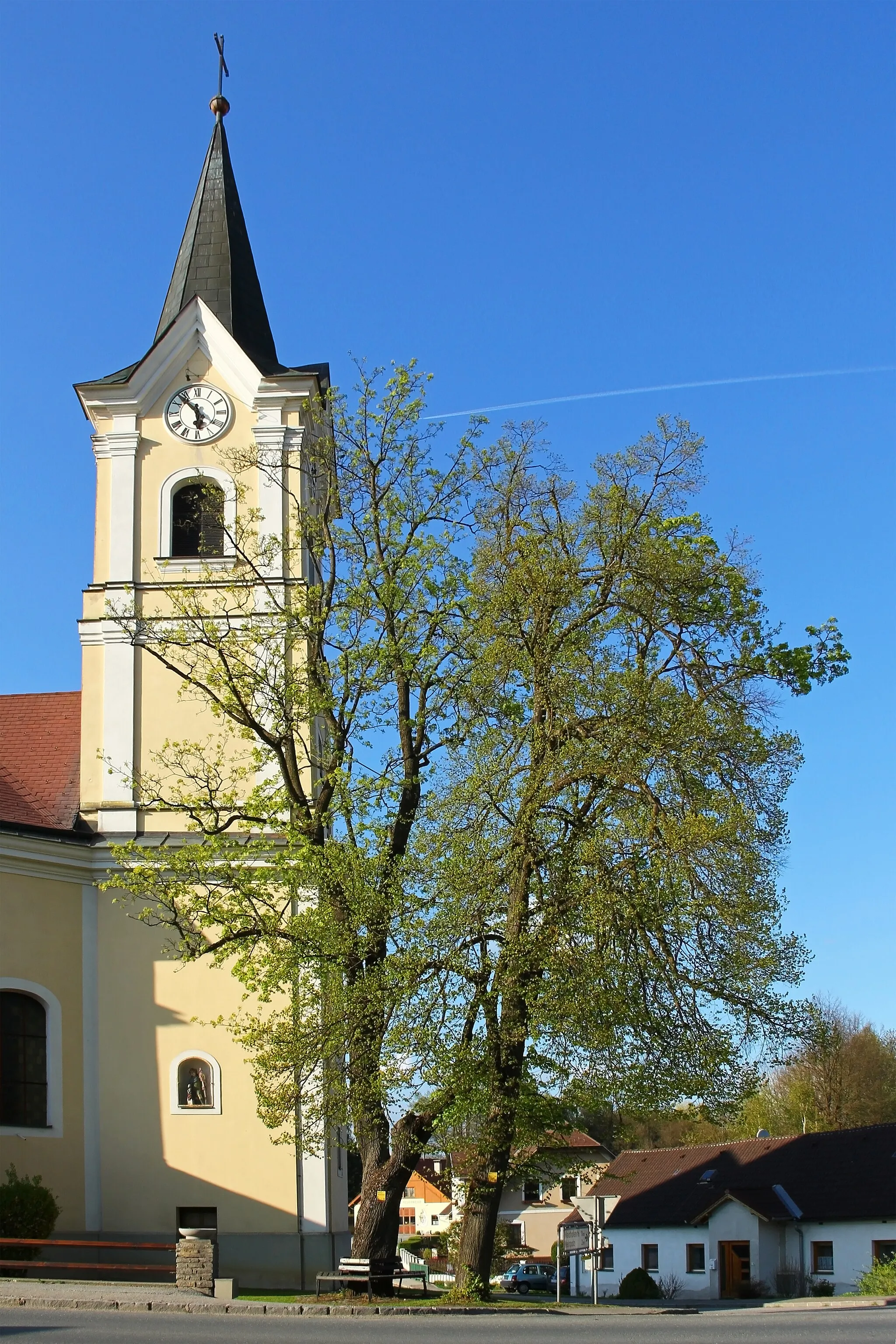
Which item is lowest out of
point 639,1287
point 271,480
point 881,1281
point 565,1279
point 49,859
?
point 565,1279

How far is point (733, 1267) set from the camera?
1641 inches

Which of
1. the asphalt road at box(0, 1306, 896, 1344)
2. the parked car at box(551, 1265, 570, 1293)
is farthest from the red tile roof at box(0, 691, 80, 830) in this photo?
the parked car at box(551, 1265, 570, 1293)

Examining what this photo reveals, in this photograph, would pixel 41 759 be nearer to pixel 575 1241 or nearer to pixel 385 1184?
pixel 385 1184

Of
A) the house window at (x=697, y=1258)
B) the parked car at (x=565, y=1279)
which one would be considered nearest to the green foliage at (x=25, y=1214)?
the house window at (x=697, y=1258)

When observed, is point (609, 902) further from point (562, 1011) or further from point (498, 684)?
point (498, 684)

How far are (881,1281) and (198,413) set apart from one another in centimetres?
2112

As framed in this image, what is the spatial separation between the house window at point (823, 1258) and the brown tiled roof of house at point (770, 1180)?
753 mm

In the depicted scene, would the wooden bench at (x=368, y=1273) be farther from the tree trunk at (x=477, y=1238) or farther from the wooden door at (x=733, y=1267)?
the wooden door at (x=733, y=1267)

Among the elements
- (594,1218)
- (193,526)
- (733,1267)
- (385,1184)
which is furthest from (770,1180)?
(193,526)

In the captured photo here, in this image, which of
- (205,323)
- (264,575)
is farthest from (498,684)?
(205,323)

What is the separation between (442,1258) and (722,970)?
48.9m

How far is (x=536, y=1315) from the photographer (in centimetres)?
1852

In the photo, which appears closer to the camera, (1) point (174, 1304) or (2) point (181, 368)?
(1) point (174, 1304)

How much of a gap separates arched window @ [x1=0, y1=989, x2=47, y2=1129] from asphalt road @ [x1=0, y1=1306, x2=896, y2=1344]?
7889 mm
